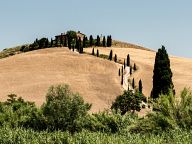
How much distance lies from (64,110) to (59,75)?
72.9m

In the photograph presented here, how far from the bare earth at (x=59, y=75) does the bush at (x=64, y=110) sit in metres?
38.3

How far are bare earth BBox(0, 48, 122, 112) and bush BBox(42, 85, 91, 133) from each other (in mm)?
38300

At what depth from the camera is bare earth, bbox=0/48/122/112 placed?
126m

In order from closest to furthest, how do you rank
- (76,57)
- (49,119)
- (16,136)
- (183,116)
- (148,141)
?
(148,141) → (183,116) → (16,136) → (49,119) → (76,57)

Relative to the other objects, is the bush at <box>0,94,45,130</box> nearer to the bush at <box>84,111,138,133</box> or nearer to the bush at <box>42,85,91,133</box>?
the bush at <box>42,85,91,133</box>

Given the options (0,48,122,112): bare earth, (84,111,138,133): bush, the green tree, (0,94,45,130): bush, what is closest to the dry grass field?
(0,48,122,112): bare earth

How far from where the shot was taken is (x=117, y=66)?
155m

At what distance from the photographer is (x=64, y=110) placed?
72438 mm

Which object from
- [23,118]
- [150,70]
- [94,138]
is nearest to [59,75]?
[150,70]

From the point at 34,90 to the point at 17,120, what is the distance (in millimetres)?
55560

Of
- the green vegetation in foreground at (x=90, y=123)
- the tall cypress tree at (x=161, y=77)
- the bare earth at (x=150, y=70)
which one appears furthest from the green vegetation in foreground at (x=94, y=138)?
the bare earth at (x=150, y=70)

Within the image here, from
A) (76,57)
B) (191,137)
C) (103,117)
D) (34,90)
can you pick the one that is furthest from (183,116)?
(76,57)

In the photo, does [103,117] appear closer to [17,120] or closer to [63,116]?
[63,116]

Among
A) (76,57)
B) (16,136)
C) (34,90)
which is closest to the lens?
(16,136)
